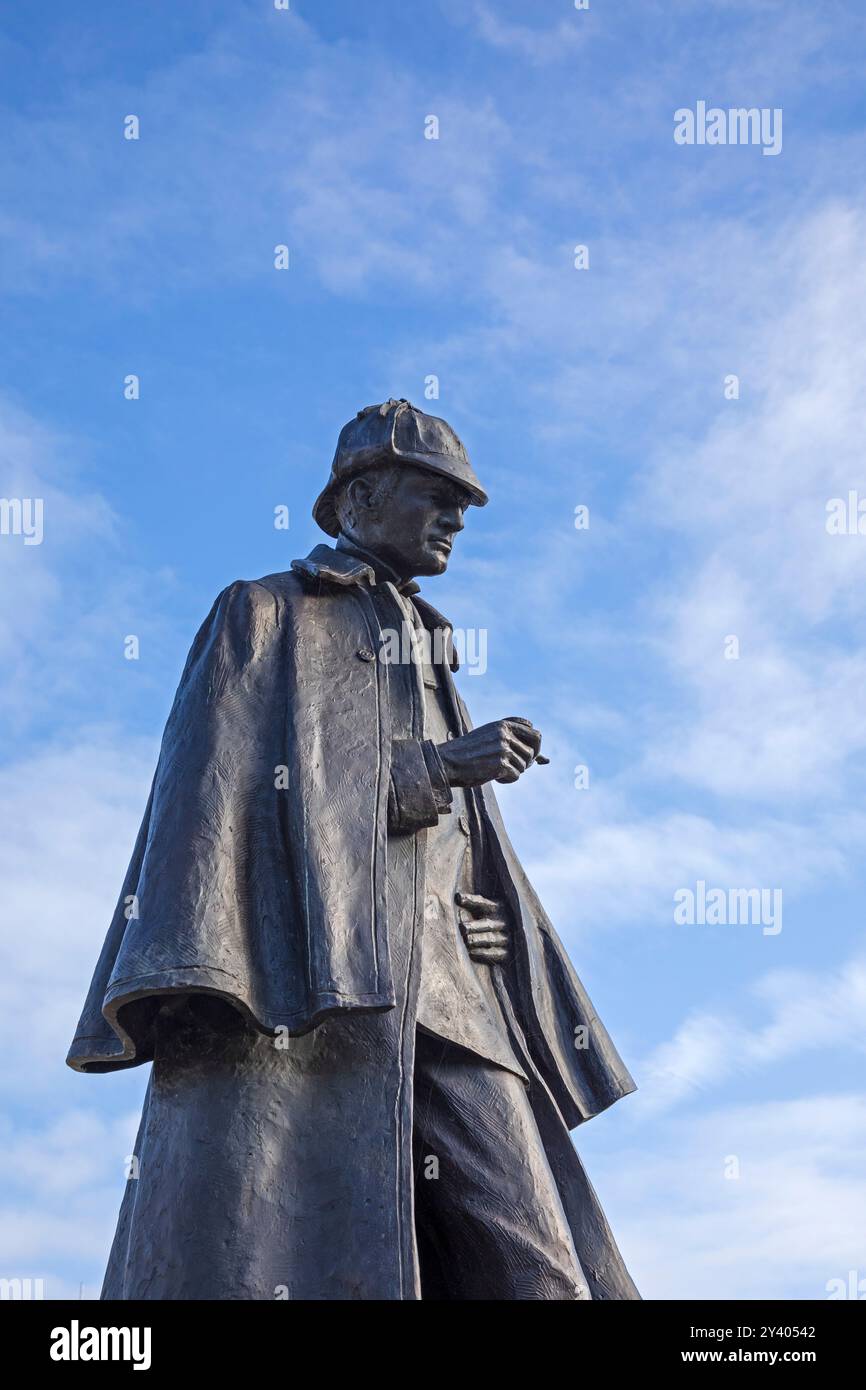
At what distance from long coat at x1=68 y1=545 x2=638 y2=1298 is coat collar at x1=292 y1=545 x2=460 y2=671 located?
0.23m

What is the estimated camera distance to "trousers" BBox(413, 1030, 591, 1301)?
812 centimetres

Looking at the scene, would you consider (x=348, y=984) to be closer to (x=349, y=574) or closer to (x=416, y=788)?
(x=416, y=788)

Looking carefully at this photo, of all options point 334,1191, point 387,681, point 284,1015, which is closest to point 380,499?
point 387,681

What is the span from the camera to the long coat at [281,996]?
771 centimetres

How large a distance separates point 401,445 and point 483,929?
2.24 metres

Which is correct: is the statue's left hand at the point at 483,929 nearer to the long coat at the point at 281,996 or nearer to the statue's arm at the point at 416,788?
the long coat at the point at 281,996

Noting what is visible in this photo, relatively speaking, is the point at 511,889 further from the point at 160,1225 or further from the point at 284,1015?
the point at 160,1225

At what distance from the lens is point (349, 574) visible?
362 inches

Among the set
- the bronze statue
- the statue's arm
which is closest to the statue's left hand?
the bronze statue

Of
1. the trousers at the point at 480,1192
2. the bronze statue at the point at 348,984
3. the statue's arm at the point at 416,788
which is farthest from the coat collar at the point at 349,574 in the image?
the trousers at the point at 480,1192

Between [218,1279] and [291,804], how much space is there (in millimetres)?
1897

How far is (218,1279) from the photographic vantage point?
7582 millimetres

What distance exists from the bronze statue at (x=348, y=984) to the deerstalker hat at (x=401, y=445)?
17mm
